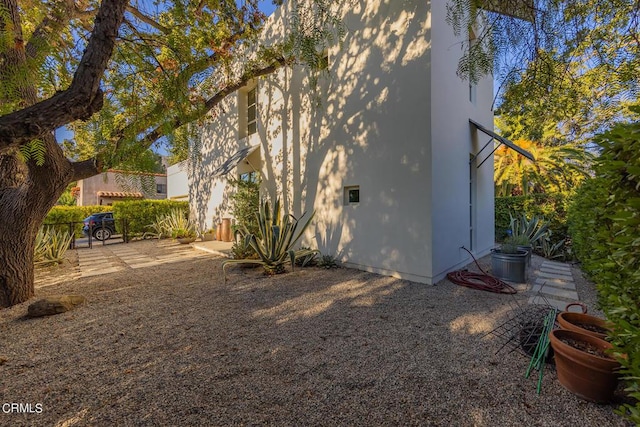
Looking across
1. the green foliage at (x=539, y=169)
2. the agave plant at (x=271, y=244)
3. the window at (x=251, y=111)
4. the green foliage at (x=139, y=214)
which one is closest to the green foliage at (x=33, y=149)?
the agave plant at (x=271, y=244)

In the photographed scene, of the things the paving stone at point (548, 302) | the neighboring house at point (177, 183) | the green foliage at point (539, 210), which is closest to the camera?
the paving stone at point (548, 302)

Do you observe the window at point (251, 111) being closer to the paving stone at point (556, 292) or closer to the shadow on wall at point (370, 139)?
the shadow on wall at point (370, 139)

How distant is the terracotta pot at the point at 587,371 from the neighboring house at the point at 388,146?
2544mm

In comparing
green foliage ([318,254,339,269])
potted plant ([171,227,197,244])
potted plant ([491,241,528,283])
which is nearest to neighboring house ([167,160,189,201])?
potted plant ([171,227,197,244])

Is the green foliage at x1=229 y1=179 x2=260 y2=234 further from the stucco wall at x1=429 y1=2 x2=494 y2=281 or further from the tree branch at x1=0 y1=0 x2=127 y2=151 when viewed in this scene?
the tree branch at x1=0 y1=0 x2=127 y2=151

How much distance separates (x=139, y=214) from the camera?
1229 cm

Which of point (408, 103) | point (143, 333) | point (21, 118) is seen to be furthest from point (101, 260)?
point (408, 103)

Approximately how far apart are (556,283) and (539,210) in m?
4.88

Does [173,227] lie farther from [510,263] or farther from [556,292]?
[556,292]

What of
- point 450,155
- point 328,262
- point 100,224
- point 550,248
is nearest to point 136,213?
point 100,224

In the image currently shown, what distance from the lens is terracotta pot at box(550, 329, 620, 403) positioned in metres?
1.76

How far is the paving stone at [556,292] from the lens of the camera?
13.6 feet

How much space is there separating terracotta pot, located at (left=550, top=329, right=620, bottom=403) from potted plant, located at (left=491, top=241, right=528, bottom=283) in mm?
3169

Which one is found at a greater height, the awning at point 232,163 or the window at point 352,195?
the awning at point 232,163
